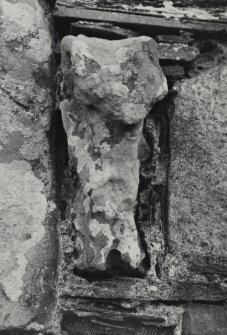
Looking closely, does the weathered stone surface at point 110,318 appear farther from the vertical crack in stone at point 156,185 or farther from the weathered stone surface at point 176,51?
the weathered stone surface at point 176,51

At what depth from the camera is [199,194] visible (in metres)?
1.18

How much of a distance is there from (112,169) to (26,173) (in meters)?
0.18

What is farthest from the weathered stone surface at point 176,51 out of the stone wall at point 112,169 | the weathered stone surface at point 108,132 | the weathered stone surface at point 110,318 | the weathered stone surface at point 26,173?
the weathered stone surface at point 110,318

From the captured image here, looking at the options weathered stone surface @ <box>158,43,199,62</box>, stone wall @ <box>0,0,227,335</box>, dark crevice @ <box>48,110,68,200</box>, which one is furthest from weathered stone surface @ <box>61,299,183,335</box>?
weathered stone surface @ <box>158,43,199,62</box>

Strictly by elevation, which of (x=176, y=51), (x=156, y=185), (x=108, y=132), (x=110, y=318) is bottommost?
(x=110, y=318)

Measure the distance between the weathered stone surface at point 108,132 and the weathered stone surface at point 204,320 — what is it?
161 mm

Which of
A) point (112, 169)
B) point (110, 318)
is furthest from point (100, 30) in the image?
point (110, 318)

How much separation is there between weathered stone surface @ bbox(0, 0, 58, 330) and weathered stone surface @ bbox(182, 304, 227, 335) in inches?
11.0

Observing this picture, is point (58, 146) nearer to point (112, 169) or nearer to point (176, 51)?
point (112, 169)

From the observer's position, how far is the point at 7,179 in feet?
3.71

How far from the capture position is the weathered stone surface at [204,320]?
1.16m

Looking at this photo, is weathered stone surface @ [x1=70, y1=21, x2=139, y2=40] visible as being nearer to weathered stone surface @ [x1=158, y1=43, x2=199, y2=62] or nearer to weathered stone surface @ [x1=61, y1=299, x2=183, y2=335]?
weathered stone surface @ [x1=158, y1=43, x2=199, y2=62]

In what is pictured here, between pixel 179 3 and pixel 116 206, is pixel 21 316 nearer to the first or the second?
pixel 116 206

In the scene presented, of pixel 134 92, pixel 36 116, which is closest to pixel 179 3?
pixel 134 92
